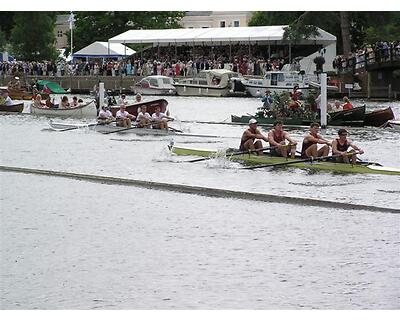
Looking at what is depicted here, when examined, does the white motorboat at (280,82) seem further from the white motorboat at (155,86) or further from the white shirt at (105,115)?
the white shirt at (105,115)

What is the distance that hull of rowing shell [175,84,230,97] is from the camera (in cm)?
6053

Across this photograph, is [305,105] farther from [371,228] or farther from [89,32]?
[89,32]

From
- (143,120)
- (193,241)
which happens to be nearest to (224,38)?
(143,120)

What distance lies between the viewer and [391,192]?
22.1 meters

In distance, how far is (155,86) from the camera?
61875 millimetres

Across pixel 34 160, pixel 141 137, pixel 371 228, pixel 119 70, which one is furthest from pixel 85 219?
pixel 119 70

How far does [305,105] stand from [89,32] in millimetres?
49614

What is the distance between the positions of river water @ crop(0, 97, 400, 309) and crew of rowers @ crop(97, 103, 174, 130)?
5.04 meters

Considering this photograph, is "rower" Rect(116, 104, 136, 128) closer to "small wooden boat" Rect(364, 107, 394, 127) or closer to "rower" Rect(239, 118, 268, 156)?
"small wooden boat" Rect(364, 107, 394, 127)

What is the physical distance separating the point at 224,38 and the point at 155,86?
815cm

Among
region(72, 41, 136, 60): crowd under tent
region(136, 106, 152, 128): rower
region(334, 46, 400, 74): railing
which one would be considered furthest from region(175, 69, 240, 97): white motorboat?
region(136, 106, 152, 128): rower

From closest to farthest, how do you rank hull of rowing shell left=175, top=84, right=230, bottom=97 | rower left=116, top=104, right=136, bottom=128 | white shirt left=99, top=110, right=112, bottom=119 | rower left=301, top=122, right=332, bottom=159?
1. rower left=301, top=122, right=332, bottom=159
2. rower left=116, top=104, right=136, bottom=128
3. white shirt left=99, top=110, right=112, bottom=119
4. hull of rowing shell left=175, top=84, right=230, bottom=97

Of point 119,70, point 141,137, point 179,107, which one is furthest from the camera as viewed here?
point 119,70

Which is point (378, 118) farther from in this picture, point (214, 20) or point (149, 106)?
point (214, 20)
